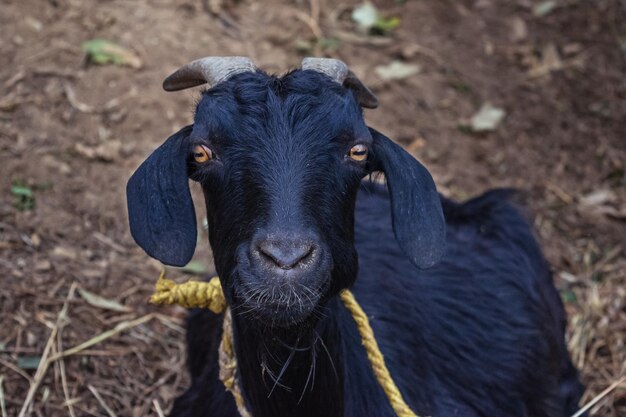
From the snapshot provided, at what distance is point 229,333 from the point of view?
3.46 meters

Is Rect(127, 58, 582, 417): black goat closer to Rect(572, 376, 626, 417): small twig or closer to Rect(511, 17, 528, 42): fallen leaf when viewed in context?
Rect(572, 376, 626, 417): small twig

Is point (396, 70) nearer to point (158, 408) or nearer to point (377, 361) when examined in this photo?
point (158, 408)

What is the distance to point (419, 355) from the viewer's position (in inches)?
159

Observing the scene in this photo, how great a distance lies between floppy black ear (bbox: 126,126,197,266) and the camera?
305 centimetres

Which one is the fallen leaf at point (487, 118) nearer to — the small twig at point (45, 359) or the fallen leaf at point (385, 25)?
the fallen leaf at point (385, 25)

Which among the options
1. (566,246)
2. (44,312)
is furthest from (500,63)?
(44,312)

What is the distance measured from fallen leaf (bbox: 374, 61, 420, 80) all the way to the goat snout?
170 inches

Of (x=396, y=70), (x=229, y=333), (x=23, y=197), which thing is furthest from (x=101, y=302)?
(x=396, y=70)

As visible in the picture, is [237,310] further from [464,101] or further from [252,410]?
[464,101]

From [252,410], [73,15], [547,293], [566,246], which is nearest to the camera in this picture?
[252,410]

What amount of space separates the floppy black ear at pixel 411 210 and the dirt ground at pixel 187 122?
202 cm

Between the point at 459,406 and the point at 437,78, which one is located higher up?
the point at 459,406

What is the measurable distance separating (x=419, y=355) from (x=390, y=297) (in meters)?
0.29

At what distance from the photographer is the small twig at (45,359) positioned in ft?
14.4
